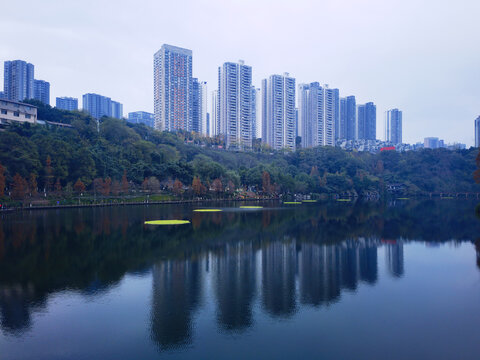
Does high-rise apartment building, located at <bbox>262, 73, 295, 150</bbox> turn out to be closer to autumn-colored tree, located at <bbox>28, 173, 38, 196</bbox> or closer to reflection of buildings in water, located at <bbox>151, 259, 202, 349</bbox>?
autumn-colored tree, located at <bbox>28, 173, 38, 196</bbox>

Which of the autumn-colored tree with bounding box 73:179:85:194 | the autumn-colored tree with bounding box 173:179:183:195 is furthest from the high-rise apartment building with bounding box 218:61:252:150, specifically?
the autumn-colored tree with bounding box 73:179:85:194

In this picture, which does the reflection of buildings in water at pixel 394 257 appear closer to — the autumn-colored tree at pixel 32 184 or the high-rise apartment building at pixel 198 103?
the autumn-colored tree at pixel 32 184

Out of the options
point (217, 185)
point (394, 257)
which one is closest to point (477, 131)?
point (217, 185)

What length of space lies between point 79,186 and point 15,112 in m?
23.1

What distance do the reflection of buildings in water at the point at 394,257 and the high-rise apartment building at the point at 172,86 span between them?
103 metres

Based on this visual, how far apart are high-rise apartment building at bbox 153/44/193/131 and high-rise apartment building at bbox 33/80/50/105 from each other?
122ft

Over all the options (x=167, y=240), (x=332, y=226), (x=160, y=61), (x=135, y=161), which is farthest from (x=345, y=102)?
(x=167, y=240)

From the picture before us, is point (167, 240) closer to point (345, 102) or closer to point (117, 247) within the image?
point (117, 247)

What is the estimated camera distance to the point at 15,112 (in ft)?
202

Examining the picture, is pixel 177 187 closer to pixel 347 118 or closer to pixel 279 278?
pixel 279 278

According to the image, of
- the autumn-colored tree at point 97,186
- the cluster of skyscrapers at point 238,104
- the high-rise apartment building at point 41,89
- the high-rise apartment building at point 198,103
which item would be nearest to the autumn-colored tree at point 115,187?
the autumn-colored tree at point 97,186

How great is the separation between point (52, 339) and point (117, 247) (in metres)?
11.0

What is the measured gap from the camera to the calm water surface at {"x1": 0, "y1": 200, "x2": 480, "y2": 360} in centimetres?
773

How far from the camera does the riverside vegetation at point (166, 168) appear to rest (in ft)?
157
